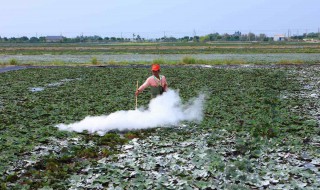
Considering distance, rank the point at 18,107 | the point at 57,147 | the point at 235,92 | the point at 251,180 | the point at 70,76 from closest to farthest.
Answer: the point at 251,180
the point at 57,147
the point at 18,107
the point at 235,92
the point at 70,76

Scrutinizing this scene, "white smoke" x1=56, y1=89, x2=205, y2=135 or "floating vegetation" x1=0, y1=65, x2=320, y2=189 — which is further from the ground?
"white smoke" x1=56, y1=89, x2=205, y2=135

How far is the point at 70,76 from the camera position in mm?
35156

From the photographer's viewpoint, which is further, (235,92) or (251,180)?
(235,92)

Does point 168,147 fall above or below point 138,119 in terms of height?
below

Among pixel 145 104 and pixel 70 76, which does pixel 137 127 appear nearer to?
pixel 145 104

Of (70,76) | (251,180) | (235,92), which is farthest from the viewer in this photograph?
(70,76)

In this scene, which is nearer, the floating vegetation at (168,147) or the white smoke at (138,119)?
the floating vegetation at (168,147)

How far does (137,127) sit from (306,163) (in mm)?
6599

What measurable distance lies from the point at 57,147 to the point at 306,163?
746cm

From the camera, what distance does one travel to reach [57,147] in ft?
39.6

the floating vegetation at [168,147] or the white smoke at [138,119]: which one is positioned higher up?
the white smoke at [138,119]

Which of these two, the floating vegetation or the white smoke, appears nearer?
the floating vegetation

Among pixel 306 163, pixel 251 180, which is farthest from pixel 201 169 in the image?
pixel 306 163

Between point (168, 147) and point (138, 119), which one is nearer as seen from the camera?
point (168, 147)
